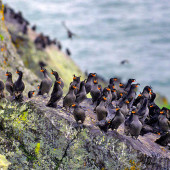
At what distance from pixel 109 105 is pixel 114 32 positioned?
1502 inches

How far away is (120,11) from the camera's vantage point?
176 ft

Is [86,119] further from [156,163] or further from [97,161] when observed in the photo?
[156,163]

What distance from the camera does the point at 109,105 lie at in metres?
11.2

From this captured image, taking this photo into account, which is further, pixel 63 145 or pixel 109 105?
pixel 109 105

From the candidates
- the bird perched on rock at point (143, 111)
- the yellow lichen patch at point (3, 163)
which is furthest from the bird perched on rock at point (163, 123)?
the yellow lichen patch at point (3, 163)

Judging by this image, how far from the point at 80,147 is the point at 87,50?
34.8 meters

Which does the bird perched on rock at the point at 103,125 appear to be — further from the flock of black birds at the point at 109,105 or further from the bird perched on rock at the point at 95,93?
the bird perched on rock at the point at 95,93

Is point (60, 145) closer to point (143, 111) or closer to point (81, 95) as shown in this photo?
point (81, 95)

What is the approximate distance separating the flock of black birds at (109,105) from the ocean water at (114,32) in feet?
77.8

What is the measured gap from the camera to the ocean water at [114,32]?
128 ft

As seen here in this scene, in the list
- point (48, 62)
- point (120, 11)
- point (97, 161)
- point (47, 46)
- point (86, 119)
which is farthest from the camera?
point (120, 11)

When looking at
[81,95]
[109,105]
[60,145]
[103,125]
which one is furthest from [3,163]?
[109,105]

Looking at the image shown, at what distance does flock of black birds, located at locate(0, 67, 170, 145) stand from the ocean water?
77.8 ft

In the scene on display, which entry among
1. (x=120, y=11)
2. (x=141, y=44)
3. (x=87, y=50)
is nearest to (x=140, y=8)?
(x=120, y=11)
